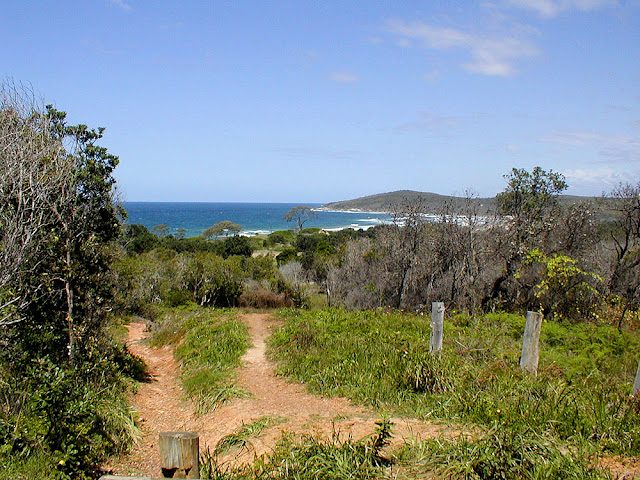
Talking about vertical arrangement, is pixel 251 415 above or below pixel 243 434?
below

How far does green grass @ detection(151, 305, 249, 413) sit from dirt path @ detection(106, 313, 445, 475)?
0.20 m

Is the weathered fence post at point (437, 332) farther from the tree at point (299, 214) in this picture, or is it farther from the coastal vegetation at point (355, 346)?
the tree at point (299, 214)

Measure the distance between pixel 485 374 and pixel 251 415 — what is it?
3.30 m

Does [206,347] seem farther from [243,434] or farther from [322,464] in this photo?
[322,464]

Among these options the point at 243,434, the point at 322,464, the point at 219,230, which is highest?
the point at 322,464

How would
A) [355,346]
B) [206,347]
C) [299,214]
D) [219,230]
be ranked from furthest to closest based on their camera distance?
[299,214], [219,230], [206,347], [355,346]

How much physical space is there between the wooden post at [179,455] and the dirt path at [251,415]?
1.66 m

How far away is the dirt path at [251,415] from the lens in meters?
5.30

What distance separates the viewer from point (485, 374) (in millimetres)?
6270

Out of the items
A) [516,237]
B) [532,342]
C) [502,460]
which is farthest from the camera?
→ [516,237]

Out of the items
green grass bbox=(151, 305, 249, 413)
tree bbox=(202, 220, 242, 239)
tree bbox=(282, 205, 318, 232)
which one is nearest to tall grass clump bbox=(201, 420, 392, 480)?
green grass bbox=(151, 305, 249, 413)

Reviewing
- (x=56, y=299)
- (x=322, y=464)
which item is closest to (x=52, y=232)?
(x=56, y=299)

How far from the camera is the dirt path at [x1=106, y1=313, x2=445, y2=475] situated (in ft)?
17.4

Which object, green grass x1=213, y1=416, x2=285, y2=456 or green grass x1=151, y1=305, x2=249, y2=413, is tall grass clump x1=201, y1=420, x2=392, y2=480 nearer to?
green grass x1=213, y1=416, x2=285, y2=456
